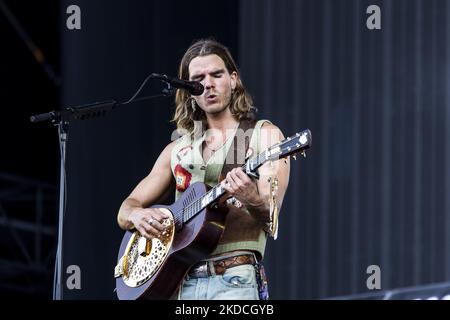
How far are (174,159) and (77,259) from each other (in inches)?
129

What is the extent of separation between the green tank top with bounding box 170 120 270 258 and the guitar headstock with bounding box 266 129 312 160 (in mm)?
218

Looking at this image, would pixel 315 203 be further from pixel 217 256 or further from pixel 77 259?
pixel 217 256

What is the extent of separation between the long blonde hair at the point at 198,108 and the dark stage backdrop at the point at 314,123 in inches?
110

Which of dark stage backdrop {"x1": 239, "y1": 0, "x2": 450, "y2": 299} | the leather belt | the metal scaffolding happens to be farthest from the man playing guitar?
the metal scaffolding

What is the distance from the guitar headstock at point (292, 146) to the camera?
3.31m

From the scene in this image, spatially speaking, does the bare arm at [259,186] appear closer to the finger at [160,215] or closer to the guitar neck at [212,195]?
the guitar neck at [212,195]

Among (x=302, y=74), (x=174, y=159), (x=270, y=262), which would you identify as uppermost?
(x=302, y=74)

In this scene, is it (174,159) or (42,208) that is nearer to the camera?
(174,159)

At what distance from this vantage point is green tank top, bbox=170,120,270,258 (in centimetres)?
358

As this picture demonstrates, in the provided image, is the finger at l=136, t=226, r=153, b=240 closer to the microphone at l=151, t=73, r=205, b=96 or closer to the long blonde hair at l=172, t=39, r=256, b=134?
the long blonde hair at l=172, t=39, r=256, b=134

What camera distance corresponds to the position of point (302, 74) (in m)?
6.97
